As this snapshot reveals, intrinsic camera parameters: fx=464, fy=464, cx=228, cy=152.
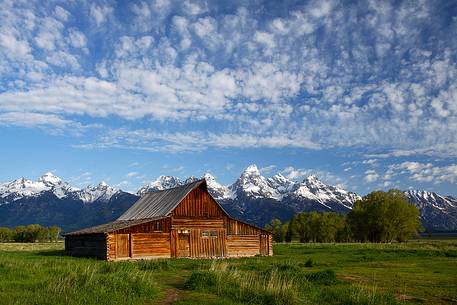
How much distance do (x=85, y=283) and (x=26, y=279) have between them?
583 centimetres

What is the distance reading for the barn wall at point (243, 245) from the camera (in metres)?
50.6

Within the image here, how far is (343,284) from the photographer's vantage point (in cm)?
2223

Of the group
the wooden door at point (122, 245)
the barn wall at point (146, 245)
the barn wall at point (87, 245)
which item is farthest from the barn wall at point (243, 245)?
the barn wall at point (87, 245)

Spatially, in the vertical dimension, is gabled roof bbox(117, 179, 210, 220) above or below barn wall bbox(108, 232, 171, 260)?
above

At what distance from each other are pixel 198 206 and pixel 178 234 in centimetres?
387

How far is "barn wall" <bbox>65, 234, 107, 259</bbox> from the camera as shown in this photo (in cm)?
4421

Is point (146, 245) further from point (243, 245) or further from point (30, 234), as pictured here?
point (30, 234)

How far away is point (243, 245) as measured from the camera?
51.6m

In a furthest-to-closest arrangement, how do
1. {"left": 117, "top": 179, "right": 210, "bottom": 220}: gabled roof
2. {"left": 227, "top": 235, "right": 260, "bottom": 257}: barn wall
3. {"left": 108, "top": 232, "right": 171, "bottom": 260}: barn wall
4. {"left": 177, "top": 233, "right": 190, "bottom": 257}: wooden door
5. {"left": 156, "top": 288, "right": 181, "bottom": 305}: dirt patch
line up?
{"left": 227, "top": 235, "right": 260, "bottom": 257}: barn wall, {"left": 117, "top": 179, "right": 210, "bottom": 220}: gabled roof, {"left": 177, "top": 233, "right": 190, "bottom": 257}: wooden door, {"left": 108, "top": 232, "right": 171, "bottom": 260}: barn wall, {"left": 156, "top": 288, "right": 181, "bottom": 305}: dirt patch

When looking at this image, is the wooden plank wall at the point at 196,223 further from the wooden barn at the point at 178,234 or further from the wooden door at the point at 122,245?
the wooden door at the point at 122,245

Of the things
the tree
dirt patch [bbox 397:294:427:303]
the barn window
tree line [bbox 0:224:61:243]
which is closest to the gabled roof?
the barn window

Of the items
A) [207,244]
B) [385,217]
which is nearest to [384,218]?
[385,217]

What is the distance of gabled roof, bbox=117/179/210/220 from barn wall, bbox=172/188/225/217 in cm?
61

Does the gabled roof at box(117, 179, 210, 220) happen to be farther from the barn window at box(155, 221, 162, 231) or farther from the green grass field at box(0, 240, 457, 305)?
the green grass field at box(0, 240, 457, 305)
